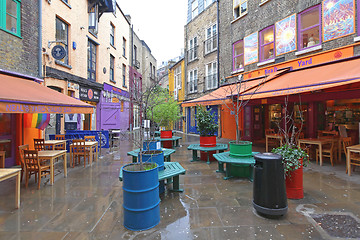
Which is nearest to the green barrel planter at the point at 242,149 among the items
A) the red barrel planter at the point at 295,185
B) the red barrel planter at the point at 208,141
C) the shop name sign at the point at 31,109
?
the red barrel planter at the point at 295,185

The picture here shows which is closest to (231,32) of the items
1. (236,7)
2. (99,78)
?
(236,7)

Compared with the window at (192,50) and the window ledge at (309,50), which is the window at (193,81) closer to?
the window at (192,50)

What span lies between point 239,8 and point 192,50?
6.78 meters

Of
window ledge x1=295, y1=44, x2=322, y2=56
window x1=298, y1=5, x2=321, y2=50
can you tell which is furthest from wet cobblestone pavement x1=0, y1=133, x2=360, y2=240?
window x1=298, y1=5, x2=321, y2=50

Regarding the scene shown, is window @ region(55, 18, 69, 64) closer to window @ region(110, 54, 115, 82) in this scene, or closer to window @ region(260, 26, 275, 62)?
window @ region(110, 54, 115, 82)

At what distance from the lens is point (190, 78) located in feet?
63.5

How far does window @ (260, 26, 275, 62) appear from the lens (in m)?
10.5

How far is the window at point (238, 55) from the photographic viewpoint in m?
12.8

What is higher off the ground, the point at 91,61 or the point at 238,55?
the point at 238,55

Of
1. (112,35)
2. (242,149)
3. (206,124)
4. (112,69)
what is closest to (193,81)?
(112,69)

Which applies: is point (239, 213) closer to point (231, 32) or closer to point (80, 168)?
point (80, 168)

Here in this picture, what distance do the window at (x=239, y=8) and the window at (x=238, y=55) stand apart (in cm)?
178

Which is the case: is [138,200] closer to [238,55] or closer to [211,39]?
[238,55]

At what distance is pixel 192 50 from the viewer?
18922mm
